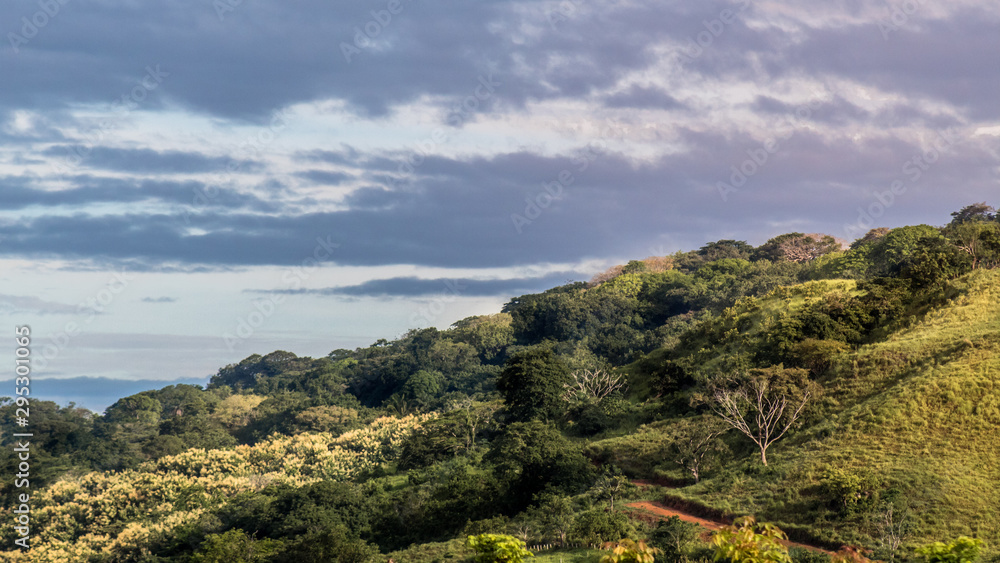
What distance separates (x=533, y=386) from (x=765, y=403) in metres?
14.8

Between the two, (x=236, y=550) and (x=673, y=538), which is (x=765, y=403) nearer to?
(x=673, y=538)

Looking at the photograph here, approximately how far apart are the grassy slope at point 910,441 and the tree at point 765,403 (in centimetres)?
83

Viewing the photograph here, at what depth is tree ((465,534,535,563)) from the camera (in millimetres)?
13484

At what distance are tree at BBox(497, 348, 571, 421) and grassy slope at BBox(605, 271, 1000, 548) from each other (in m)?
9.67

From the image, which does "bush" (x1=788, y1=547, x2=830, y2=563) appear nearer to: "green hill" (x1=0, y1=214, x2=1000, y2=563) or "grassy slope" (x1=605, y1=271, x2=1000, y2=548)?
"green hill" (x1=0, y1=214, x2=1000, y2=563)

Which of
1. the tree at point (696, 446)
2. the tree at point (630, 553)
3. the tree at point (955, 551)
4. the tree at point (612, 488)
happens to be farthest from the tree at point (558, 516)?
the tree at point (630, 553)

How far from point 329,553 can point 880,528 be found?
18887 mm

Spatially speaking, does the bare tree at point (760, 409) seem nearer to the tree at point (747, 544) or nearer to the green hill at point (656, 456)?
the green hill at point (656, 456)

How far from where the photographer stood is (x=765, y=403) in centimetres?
3322

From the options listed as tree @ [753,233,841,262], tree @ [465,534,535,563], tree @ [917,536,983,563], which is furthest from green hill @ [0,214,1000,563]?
tree @ [753,233,841,262]

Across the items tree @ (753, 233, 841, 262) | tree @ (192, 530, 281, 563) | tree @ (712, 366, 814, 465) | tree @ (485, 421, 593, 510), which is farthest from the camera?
tree @ (753, 233, 841, 262)

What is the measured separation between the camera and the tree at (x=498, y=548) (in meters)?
13.5

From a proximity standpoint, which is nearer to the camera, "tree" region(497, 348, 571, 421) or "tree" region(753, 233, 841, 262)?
"tree" region(497, 348, 571, 421)

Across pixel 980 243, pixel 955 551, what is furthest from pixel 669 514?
pixel 980 243
